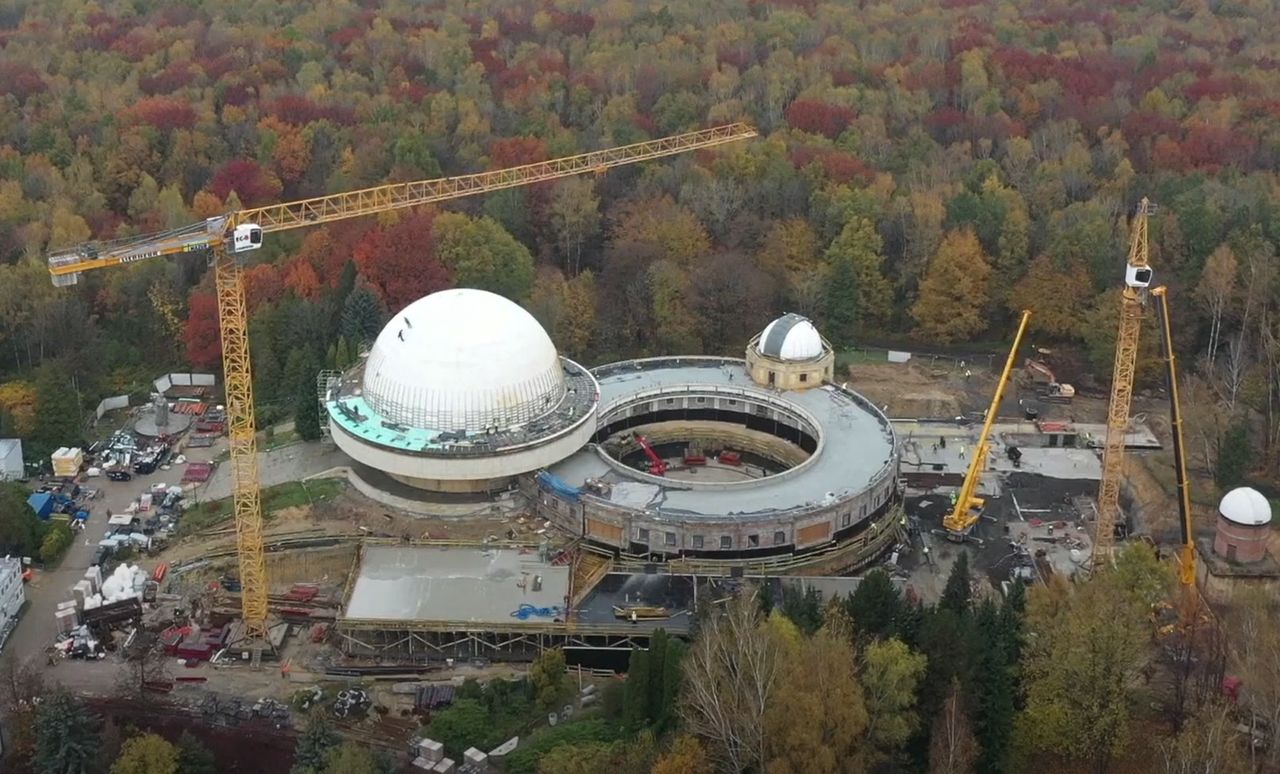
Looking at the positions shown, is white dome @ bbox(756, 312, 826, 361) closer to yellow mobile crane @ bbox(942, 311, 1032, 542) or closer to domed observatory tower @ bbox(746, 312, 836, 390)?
domed observatory tower @ bbox(746, 312, 836, 390)

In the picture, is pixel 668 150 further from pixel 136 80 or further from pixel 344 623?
pixel 344 623

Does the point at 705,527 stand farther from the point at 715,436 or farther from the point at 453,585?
the point at 715,436

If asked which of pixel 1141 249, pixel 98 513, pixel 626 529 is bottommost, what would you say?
pixel 98 513

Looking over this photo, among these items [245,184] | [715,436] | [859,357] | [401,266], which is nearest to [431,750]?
[715,436]

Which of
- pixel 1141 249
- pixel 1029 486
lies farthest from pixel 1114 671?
pixel 1029 486

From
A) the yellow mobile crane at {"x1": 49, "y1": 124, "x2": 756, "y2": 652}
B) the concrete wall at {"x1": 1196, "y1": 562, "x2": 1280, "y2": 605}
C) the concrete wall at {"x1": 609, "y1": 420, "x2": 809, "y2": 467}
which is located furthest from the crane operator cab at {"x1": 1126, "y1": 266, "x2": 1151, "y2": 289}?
the yellow mobile crane at {"x1": 49, "y1": 124, "x2": 756, "y2": 652}

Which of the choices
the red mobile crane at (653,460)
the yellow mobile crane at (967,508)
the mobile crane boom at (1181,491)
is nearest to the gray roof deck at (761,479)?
the red mobile crane at (653,460)

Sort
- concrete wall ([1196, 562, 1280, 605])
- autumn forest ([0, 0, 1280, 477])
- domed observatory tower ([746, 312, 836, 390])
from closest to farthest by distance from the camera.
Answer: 1. concrete wall ([1196, 562, 1280, 605])
2. domed observatory tower ([746, 312, 836, 390])
3. autumn forest ([0, 0, 1280, 477])
